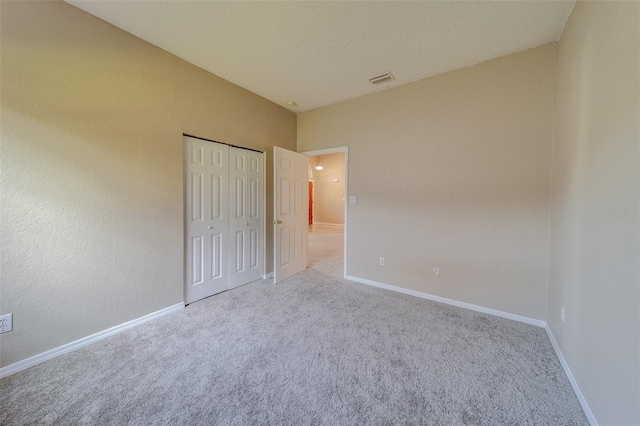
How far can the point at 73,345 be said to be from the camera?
1.89 meters

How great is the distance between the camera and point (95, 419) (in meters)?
1.31

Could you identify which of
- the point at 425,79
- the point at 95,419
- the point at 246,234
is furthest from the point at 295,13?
the point at 95,419

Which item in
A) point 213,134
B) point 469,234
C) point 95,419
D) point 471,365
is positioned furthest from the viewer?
point 213,134

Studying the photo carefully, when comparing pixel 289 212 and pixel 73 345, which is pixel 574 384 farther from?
pixel 73 345

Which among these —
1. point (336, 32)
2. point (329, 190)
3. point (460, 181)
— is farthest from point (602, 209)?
point (329, 190)

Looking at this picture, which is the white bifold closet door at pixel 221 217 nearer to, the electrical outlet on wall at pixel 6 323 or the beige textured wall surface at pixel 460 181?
the electrical outlet on wall at pixel 6 323

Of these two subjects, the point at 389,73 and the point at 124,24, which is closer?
the point at 124,24

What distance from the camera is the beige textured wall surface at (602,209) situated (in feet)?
3.42

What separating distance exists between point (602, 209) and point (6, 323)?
12.8 ft

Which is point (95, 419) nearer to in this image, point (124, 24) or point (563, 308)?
point (124, 24)

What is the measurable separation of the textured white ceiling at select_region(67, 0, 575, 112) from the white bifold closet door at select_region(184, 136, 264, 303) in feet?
3.25

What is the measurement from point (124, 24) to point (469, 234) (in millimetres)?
3989

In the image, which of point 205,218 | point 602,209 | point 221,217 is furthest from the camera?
point 221,217

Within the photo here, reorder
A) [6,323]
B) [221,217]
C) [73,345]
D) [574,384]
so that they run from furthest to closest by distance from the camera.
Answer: [221,217] → [73,345] → [6,323] → [574,384]
